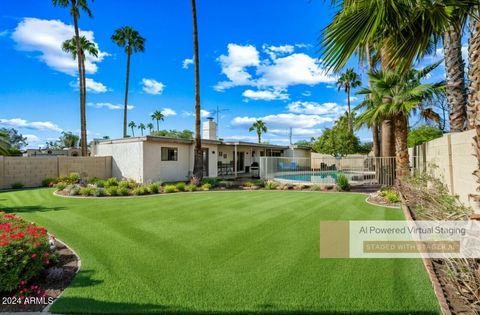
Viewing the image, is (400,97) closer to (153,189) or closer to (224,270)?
(224,270)

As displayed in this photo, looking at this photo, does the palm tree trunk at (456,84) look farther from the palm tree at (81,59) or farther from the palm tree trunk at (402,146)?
the palm tree at (81,59)

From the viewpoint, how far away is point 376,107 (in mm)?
10680

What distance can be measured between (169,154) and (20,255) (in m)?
15.5

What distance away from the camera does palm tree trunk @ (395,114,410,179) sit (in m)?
10.6

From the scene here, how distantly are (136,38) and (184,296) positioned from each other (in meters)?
31.7

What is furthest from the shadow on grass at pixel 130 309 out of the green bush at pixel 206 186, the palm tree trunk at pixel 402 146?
the green bush at pixel 206 186

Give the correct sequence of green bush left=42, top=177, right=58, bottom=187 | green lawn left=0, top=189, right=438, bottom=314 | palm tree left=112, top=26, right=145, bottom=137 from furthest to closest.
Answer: palm tree left=112, top=26, right=145, bottom=137 < green bush left=42, top=177, right=58, bottom=187 < green lawn left=0, top=189, right=438, bottom=314

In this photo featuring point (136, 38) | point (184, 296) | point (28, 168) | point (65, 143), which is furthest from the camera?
point (65, 143)

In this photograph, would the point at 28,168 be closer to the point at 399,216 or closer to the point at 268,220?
the point at 268,220

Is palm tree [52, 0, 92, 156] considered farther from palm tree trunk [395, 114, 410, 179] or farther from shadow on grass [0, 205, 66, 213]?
palm tree trunk [395, 114, 410, 179]

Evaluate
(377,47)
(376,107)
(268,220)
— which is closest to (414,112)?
(376,107)

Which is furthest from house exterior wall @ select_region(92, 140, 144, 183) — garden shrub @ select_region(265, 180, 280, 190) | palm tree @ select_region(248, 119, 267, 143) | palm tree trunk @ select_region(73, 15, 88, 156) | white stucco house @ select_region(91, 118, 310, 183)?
palm tree @ select_region(248, 119, 267, 143)

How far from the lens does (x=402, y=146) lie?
10648mm

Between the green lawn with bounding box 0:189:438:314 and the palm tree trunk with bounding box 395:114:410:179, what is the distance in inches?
135
